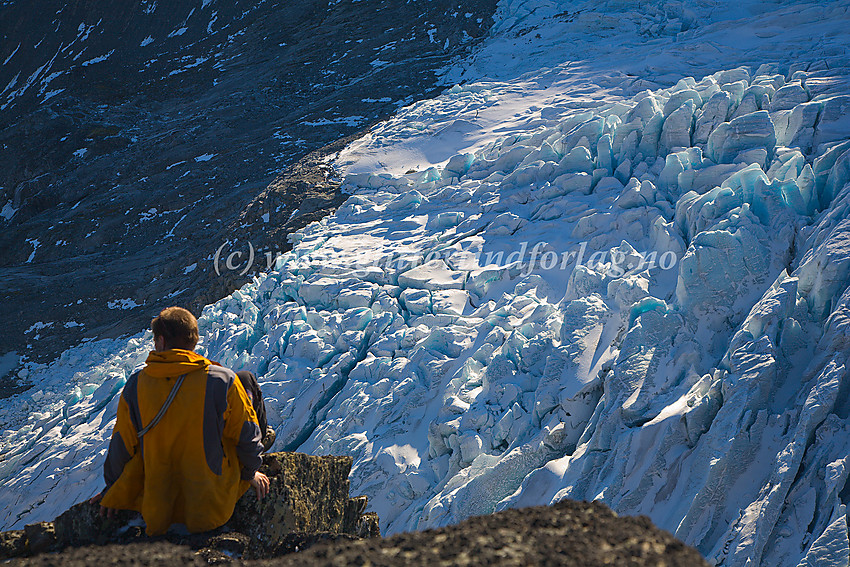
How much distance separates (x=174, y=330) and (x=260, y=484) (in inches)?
29.2

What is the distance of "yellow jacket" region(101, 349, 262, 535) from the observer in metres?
2.48

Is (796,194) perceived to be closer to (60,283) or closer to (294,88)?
(60,283)

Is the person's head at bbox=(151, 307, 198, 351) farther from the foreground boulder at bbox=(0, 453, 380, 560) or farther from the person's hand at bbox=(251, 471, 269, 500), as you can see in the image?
the foreground boulder at bbox=(0, 453, 380, 560)

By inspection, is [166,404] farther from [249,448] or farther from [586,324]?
[586,324]

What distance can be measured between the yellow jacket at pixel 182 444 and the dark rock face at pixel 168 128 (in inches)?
308

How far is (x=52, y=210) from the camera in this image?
15.4 metres

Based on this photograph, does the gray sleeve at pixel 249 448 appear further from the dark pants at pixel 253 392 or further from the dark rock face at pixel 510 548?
the dark rock face at pixel 510 548

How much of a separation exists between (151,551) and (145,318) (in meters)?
9.67

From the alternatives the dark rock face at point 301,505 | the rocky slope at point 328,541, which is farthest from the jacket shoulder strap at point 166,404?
the dark rock face at point 301,505

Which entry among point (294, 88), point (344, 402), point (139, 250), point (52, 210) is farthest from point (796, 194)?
point (52, 210)

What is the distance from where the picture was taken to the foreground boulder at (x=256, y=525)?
2.51 m

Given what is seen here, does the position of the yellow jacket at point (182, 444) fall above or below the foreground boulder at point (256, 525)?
above

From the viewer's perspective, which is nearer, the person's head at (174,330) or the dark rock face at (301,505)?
the person's head at (174,330)

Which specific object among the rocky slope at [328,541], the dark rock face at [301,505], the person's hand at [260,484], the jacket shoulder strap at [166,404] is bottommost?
the dark rock face at [301,505]
